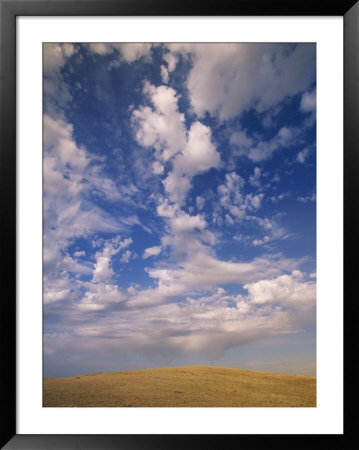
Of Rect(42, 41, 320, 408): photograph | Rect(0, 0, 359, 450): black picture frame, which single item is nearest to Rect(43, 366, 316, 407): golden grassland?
Rect(42, 41, 320, 408): photograph

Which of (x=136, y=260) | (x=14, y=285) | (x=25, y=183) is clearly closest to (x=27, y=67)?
(x=25, y=183)

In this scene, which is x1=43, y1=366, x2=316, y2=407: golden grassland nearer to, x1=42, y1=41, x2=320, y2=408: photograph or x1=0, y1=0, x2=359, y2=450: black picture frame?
x1=42, y1=41, x2=320, y2=408: photograph

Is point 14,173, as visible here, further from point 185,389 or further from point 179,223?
point 185,389

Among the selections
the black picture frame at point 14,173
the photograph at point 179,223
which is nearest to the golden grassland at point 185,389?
the photograph at point 179,223

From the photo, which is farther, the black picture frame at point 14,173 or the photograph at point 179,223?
the photograph at point 179,223

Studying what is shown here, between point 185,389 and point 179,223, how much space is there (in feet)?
3.00

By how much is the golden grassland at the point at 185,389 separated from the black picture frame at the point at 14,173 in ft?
0.66

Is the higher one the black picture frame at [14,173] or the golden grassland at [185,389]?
the black picture frame at [14,173]

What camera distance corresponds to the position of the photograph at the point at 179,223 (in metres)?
1.51

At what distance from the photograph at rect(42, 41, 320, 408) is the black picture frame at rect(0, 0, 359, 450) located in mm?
125

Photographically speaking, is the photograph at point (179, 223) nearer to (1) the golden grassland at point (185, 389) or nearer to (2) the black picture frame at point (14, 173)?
(1) the golden grassland at point (185, 389)

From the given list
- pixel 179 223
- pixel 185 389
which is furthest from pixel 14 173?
pixel 185 389

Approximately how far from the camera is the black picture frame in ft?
3.78

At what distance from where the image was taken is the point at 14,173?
3.99 feet
